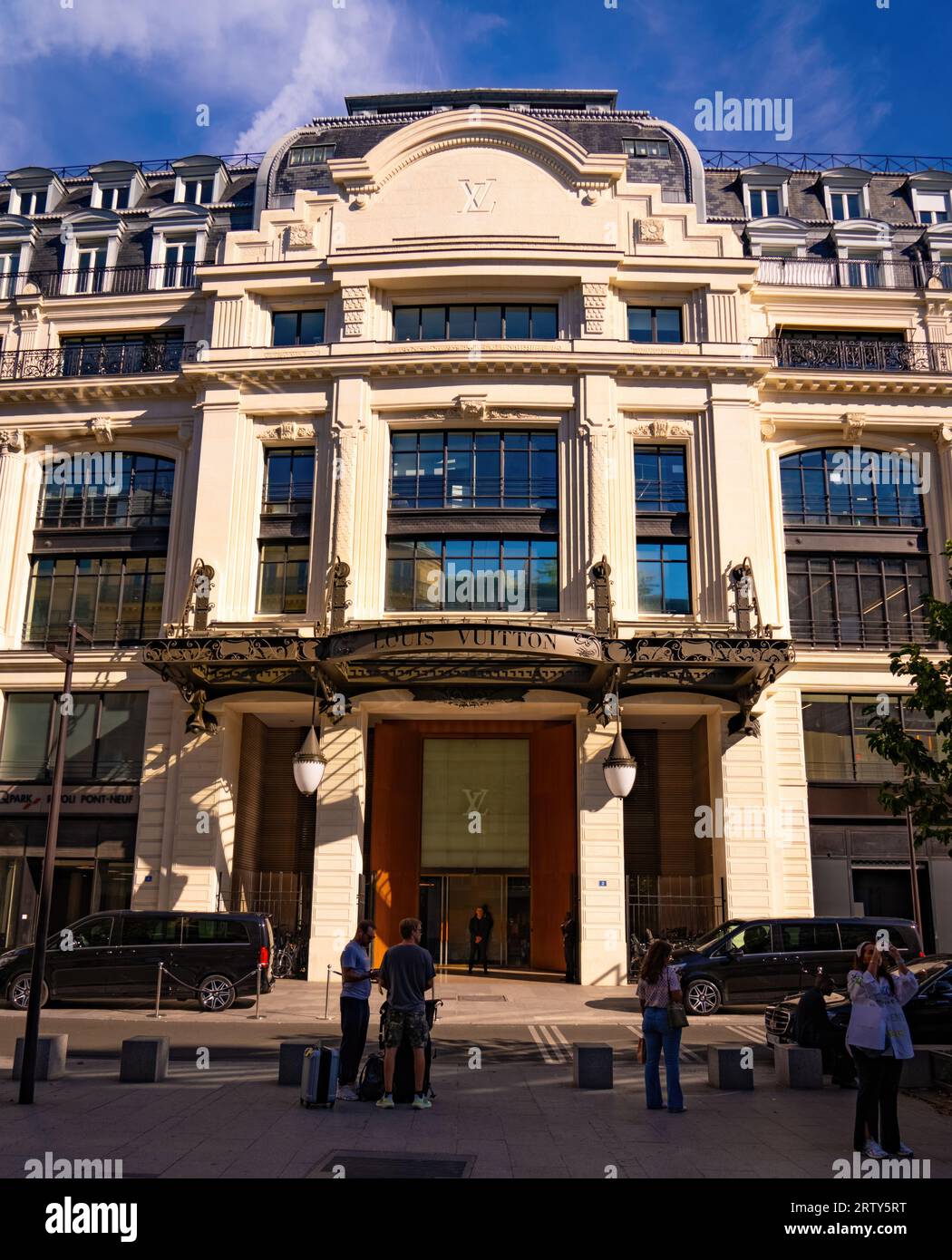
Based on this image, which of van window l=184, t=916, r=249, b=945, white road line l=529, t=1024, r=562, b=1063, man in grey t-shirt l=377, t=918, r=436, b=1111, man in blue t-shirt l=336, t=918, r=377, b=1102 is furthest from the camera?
van window l=184, t=916, r=249, b=945

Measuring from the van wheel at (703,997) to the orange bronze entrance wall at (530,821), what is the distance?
6.36 m

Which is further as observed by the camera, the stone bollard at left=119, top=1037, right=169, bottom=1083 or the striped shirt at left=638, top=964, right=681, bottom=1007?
the stone bollard at left=119, top=1037, right=169, bottom=1083

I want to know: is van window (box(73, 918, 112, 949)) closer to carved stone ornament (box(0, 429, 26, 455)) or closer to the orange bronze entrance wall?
the orange bronze entrance wall

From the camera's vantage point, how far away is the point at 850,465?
29.0 metres

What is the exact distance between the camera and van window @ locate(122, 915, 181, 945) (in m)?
20.0

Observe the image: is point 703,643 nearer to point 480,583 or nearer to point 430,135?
point 480,583

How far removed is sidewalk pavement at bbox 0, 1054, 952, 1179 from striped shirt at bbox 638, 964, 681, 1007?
1.10 metres

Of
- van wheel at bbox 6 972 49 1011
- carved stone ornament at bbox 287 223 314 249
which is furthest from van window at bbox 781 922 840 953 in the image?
carved stone ornament at bbox 287 223 314 249

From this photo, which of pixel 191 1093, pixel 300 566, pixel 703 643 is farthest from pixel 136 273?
pixel 191 1093

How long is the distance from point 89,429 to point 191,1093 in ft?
74.0

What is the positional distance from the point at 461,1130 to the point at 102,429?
24.4 meters

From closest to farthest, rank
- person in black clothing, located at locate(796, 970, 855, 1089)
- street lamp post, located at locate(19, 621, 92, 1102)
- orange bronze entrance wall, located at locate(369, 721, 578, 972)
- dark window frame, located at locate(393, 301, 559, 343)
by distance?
street lamp post, located at locate(19, 621, 92, 1102) < person in black clothing, located at locate(796, 970, 855, 1089) < orange bronze entrance wall, located at locate(369, 721, 578, 972) < dark window frame, located at locate(393, 301, 559, 343)

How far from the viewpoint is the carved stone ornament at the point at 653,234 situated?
95.3 feet
